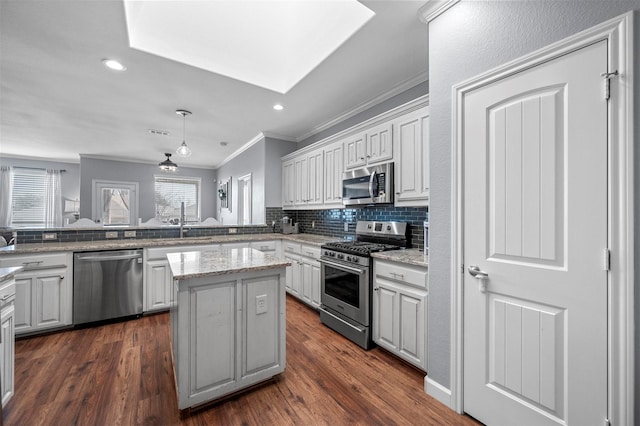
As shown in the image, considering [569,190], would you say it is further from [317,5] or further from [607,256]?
[317,5]

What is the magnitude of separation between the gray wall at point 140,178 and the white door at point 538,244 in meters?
7.95

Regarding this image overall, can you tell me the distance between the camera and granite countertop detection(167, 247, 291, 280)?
1.69 metres

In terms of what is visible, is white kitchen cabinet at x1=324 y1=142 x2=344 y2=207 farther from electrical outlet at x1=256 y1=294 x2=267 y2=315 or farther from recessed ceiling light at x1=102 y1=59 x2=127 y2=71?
recessed ceiling light at x1=102 y1=59 x2=127 y2=71

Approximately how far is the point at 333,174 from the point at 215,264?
2.13 metres

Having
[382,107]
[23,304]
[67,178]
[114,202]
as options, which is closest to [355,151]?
[382,107]

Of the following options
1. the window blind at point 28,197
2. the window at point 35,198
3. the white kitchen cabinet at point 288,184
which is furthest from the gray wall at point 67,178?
the white kitchen cabinet at point 288,184

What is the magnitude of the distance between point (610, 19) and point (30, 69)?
4514 millimetres

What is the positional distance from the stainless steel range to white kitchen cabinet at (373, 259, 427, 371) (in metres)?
0.09

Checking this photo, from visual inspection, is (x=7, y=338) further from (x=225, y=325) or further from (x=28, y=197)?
(x=28, y=197)

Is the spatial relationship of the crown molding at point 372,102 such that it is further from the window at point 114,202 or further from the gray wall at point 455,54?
the window at point 114,202

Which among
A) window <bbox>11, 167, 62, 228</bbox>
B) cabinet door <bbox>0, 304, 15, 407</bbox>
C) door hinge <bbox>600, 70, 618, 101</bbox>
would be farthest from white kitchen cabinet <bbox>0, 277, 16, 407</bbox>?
window <bbox>11, 167, 62, 228</bbox>

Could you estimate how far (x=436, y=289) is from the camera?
6.24ft

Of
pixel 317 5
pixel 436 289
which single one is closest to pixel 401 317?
pixel 436 289

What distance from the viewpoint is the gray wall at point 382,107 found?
9.35 feet
